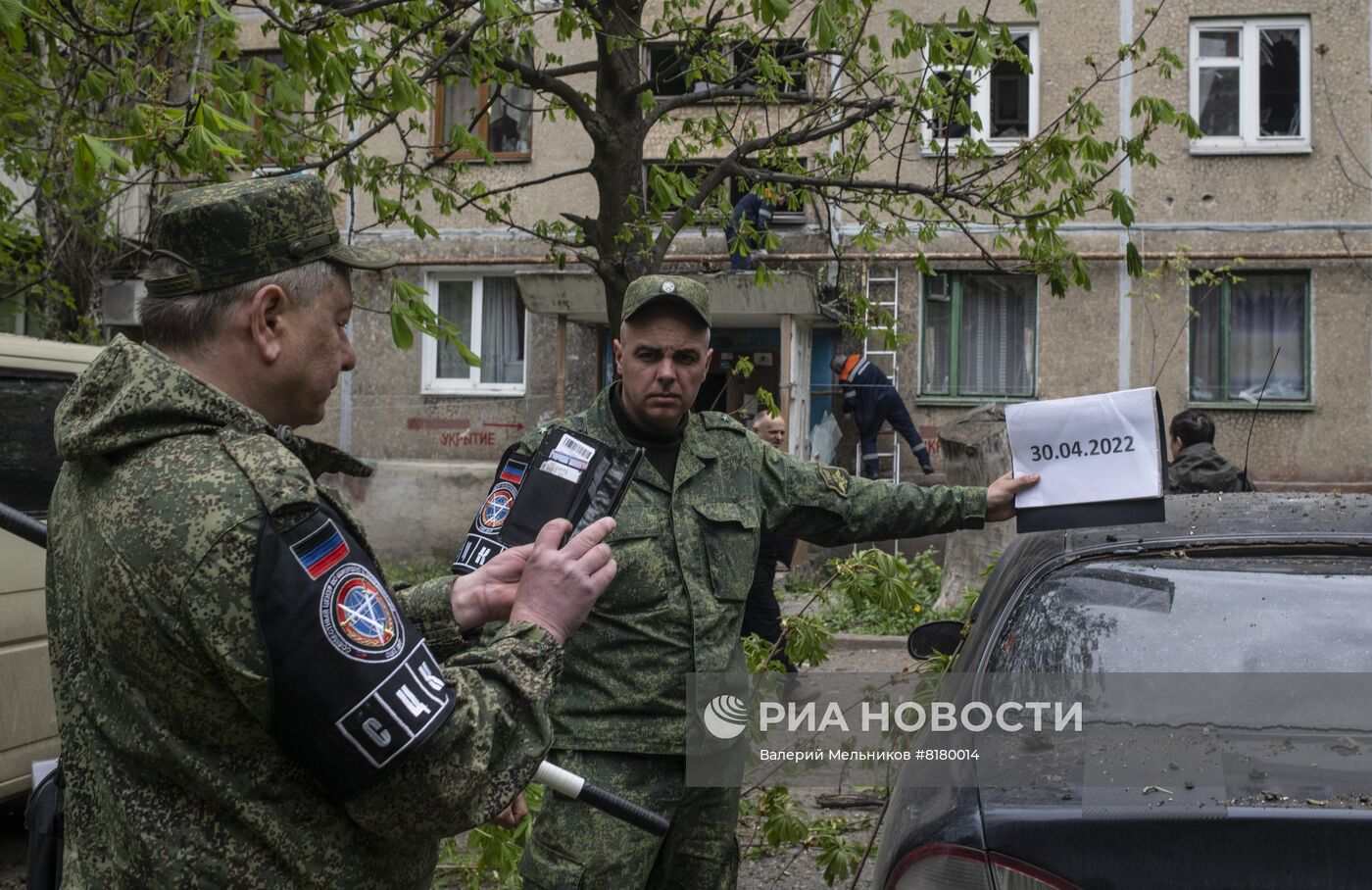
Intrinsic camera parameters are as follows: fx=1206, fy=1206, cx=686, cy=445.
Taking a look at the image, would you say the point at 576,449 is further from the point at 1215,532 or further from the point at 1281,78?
the point at 1281,78

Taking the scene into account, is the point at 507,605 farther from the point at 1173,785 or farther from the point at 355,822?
the point at 1173,785

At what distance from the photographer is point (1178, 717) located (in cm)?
241

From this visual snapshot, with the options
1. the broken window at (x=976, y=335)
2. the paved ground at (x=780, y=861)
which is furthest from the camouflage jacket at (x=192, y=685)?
the broken window at (x=976, y=335)

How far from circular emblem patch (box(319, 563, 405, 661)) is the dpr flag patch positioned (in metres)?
0.02

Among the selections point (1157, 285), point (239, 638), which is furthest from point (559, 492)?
point (1157, 285)

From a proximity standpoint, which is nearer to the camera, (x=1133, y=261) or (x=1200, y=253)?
(x=1133, y=261)

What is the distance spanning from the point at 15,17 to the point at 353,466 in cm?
221

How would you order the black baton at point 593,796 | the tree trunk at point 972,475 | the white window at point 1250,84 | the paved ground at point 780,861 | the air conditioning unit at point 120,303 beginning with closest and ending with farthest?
the black baton at point 593,796 < the paved ground at point 780,861 < the tree trunk at point 972,475 < the white window at point 1250,84 < the air conditioning unit at point 120,303

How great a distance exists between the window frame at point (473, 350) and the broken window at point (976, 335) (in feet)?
18.0

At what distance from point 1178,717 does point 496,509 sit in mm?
1443

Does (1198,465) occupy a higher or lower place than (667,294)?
lower

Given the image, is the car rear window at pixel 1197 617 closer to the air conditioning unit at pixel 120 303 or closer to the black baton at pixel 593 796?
the black baton at pixel 593 796

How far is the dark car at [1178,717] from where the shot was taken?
1947 mm

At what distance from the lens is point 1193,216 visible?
15.0 meters
